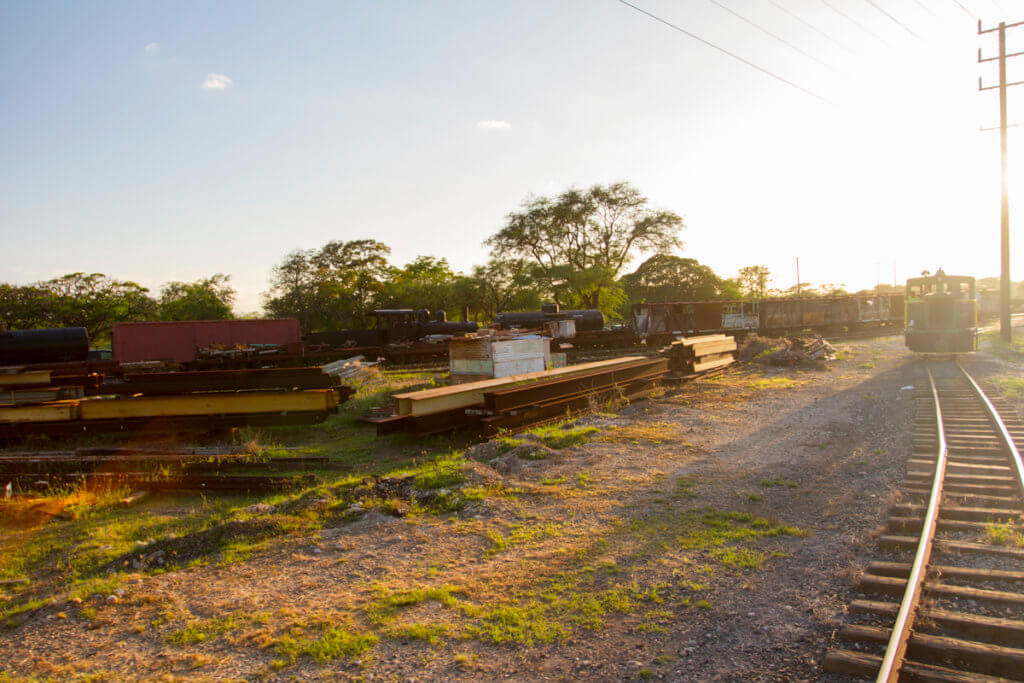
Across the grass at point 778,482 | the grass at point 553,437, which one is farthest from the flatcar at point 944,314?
the grass at point 778,482

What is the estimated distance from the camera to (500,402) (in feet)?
29.3

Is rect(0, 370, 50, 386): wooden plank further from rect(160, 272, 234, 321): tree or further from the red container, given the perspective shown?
rect(160, 272, 234, 321): tree

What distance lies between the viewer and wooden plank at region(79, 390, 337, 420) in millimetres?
10234

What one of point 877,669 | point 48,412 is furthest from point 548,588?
point 48,412

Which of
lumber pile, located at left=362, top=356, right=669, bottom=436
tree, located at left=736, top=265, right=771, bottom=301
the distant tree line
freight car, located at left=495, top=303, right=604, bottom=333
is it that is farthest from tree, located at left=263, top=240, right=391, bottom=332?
tree, located at left=736, top=265, right=771, bottom=301

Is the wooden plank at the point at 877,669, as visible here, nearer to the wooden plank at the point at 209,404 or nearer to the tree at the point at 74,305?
the wooden plank at the point at 209,404

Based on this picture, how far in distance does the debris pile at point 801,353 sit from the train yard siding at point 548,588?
37.9ft

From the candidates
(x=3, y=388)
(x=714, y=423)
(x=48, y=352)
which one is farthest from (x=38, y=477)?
(x=714, y=423)

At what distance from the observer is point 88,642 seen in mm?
3570

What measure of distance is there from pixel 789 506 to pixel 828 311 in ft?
107

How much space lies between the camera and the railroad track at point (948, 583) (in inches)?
114

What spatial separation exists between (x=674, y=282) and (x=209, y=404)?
4787 centimetres

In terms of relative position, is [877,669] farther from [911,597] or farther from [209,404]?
[209,404]

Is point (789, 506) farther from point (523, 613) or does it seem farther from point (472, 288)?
point (472, 288)
